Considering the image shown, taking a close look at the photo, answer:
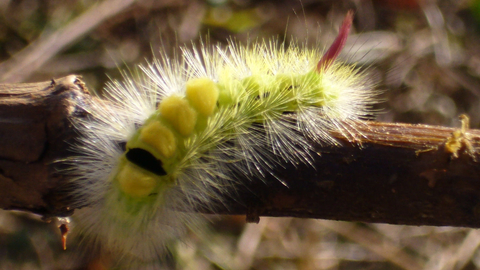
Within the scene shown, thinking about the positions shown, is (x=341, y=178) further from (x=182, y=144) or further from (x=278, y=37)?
(x=278, y=37)

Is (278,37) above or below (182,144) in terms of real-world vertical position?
above

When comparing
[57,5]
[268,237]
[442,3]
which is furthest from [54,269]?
[442,3]

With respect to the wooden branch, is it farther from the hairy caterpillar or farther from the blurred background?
the blurred background

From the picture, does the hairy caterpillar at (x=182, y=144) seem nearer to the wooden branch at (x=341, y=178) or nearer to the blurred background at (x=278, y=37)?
the wooden branch at (x=341, y=178)

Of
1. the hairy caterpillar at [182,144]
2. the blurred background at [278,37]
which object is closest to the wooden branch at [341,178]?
the hairy caterpillar at [182,144]

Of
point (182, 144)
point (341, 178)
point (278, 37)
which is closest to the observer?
point (341, 178)

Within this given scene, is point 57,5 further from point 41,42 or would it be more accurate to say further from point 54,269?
point 54,269

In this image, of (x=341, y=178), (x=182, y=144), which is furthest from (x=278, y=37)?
(x=341, y=178)

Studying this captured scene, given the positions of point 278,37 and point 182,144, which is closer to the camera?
point 182,144

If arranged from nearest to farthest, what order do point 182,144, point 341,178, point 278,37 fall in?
1. point 341,178
2. point 182,144
3. point 278,37
